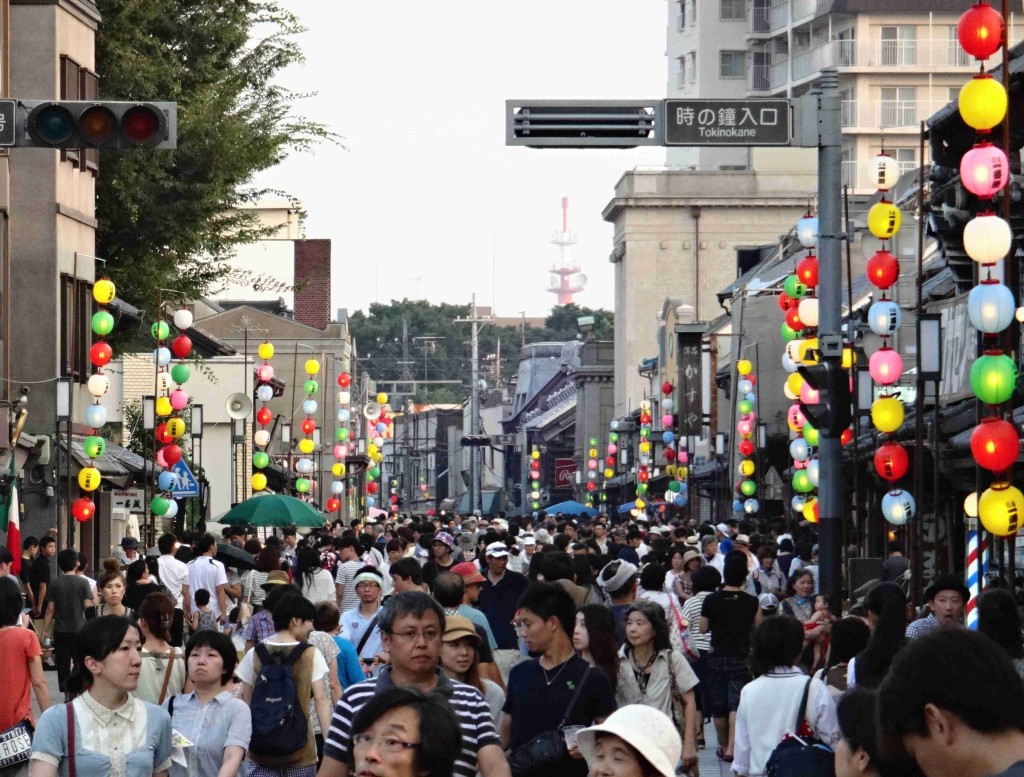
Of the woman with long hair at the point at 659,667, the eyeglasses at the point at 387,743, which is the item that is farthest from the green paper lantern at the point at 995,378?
the eyeglasses at the point at 387,743

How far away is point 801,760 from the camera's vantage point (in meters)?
7.88

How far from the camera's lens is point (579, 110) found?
1625 cm

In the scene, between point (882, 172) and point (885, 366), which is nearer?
point (885, 366)

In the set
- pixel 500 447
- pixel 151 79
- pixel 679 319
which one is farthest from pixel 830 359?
pixel 500 447

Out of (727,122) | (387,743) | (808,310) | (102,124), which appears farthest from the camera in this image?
(808,310)

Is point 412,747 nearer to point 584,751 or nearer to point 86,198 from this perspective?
point 584,751

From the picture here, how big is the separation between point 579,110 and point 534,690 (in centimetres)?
874

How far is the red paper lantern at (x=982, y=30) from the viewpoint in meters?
14.6

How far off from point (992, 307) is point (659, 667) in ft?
16.2

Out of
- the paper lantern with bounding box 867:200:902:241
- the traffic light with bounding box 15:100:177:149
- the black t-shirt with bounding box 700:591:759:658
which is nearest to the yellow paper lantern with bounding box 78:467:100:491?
the paper lantern with bounding box 867:200:902:241

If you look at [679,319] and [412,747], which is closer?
[412,747]

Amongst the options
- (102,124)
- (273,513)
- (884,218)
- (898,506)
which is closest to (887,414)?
(898,506)

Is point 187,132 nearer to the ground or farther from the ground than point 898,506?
farther from the ground

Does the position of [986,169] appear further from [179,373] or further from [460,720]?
[179,373]
